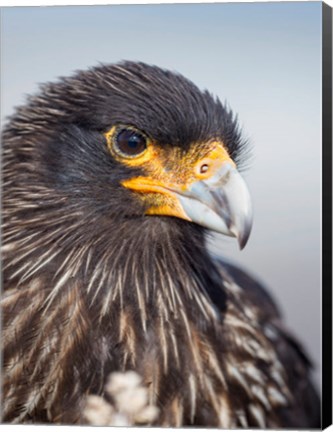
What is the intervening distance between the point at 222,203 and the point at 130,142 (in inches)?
15.7

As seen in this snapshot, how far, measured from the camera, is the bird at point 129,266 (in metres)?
3.02

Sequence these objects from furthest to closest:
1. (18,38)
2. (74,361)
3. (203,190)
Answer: (18,38) < (74,361) < (203,190)

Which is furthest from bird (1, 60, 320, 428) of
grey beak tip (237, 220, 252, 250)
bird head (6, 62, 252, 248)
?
grey beak tip (237, 220, 252, 250)

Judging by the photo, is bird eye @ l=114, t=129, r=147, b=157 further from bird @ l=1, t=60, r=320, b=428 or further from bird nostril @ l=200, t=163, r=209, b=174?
bird nostril @ l=200, t=163, r=209, b=174

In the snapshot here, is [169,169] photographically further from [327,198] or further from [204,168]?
[327,198]

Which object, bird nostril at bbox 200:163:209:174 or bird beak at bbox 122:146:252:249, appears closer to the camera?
bird beak at bbox 122:146:252:249

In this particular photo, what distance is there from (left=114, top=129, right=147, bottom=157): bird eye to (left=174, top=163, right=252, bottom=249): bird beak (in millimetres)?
204

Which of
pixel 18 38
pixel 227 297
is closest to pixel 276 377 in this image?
pixel 227 297

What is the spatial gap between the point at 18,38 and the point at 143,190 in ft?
2.86

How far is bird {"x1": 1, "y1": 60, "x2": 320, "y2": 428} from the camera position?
302 centimetres

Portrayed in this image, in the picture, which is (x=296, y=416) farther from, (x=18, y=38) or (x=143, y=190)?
(x=18, y=38)

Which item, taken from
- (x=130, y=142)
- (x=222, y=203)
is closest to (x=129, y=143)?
(x=130, y=142)

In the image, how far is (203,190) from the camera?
2.95 m

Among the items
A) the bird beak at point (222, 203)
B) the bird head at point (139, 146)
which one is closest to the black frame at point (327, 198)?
the bird head at point (139, 146)
